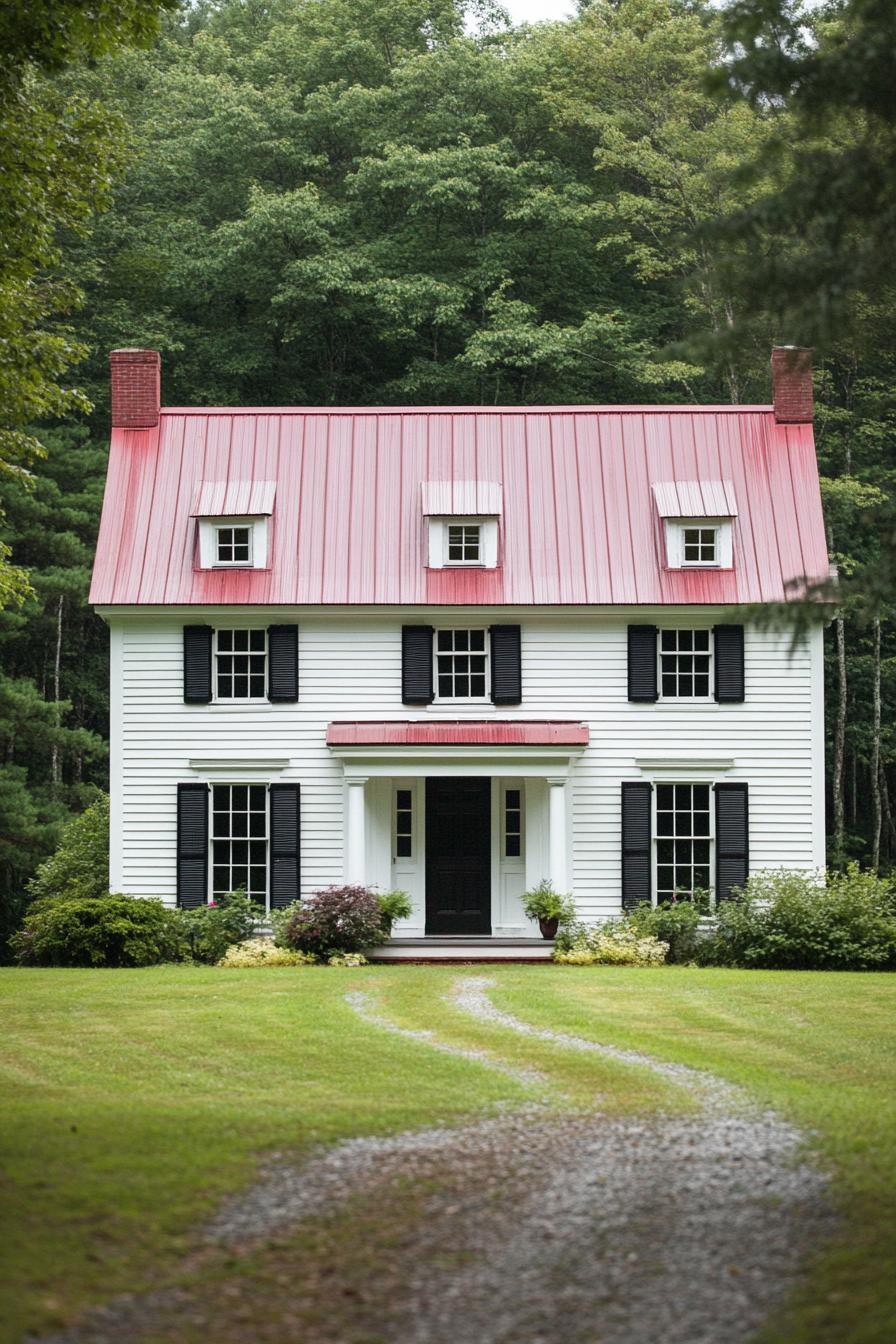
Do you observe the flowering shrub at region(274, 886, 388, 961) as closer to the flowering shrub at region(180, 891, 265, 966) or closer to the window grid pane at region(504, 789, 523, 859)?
the flowering shrub at region(180, 891, 265, 966)

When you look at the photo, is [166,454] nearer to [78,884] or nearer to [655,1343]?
[78,884]

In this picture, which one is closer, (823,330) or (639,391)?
(823,330)

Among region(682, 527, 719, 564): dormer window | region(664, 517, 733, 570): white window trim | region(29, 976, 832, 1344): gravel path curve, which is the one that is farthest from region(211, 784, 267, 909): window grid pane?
A: region(29, 976, 832, 1344): gravel path curve

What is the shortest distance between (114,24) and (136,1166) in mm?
9416

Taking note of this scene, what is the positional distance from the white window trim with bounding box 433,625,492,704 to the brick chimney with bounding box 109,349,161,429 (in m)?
6.05

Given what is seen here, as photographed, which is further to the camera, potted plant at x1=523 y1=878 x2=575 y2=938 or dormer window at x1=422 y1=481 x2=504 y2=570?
dormer window at x1=422 y1=481 x2=504 y2=570

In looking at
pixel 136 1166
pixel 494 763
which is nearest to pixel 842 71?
pixel 136 1166

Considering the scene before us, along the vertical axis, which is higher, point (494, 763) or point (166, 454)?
point (166, 454)

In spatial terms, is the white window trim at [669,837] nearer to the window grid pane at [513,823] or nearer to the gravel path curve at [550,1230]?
the window grid pane at [513,823]

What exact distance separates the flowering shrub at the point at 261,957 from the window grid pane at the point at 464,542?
6639mm

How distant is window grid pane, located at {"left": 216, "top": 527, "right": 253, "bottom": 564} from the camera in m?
24.8

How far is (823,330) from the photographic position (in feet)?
27.2

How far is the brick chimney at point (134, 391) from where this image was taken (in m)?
26.0

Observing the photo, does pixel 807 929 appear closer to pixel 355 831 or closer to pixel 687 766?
pixel 687 766
